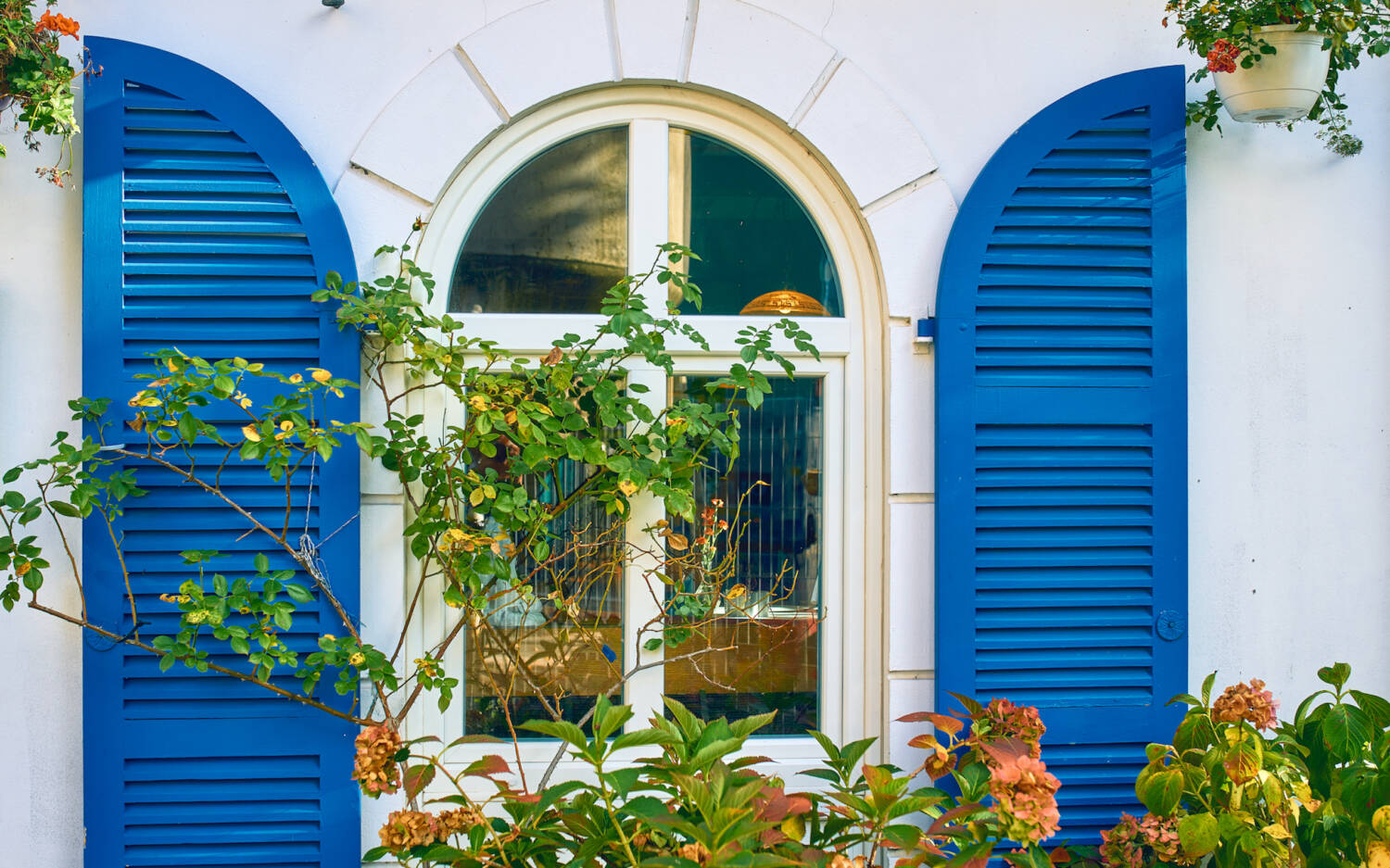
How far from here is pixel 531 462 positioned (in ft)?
7.93

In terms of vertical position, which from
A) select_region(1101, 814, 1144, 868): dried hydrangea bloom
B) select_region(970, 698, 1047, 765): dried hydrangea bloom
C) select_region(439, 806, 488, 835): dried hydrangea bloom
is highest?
select_region(970, 698, 1047, 765): dried hydrangea bloom

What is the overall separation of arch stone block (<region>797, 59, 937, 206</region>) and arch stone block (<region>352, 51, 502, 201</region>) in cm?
87

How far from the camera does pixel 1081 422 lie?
8.59 ft

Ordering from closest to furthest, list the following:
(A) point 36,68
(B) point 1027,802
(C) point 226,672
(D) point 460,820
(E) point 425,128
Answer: (B) point 1027,802 → (D) point 460,820 → (A) point 36,68 → (C) point 226,672 → (E) point 425,128

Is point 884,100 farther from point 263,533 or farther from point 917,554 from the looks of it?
point 263,533

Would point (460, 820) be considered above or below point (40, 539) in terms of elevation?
below

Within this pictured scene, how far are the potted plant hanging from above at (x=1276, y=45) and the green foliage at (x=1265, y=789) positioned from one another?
1.36m

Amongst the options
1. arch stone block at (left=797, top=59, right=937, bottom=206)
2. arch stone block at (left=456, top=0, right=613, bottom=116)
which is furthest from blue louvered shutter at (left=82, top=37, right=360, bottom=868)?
arch stone block at (left=797, top=59, right=937, bottom=206)

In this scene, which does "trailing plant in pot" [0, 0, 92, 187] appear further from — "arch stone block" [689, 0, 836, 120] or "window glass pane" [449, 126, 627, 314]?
"arch stone block" [689, 0, 836, 120]

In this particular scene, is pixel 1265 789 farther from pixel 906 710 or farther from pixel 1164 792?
pixel 906 710

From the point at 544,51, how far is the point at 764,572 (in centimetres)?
148

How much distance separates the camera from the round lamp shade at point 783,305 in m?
2.74

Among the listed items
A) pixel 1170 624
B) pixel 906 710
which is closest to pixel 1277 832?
pixel 1170 624

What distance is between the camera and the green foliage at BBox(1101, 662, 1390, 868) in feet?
6.70
